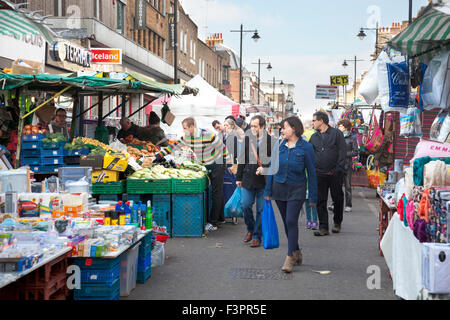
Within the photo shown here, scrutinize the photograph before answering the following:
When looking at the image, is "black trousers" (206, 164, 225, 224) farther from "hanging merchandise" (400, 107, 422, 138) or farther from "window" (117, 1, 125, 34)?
"window" (117, 1, 125, 34)

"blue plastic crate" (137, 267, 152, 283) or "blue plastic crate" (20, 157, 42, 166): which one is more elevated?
"blue plastic crate" (20, 157, 42, 166)

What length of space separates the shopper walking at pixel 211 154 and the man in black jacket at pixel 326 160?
1.72m

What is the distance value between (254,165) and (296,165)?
1.49 metres

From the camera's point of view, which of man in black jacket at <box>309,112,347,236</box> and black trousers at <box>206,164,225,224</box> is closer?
man in black jacket at <box>309,112,347,236</box>

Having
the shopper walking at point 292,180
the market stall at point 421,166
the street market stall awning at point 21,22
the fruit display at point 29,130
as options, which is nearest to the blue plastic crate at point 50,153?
the fruit display at point 29,130

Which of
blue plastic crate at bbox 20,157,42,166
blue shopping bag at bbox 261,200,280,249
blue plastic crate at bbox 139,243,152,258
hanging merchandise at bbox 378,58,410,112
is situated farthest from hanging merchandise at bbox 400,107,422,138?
blue plastic crate at bbox 20,157,42,166

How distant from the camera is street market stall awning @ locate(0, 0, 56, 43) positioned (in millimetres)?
5793

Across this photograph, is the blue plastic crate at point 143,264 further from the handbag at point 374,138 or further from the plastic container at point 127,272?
the handbag at point 374,138

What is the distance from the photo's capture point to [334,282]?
6727mm

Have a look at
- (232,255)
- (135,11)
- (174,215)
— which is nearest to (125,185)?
(174,215)

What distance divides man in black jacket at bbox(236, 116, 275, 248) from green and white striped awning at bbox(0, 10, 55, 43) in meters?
3.59

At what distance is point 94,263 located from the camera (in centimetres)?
562

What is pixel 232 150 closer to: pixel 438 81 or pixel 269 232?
pixel 269 232

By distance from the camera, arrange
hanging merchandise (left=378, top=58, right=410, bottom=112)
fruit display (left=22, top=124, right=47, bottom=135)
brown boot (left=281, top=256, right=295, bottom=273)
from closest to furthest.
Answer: brown boot (left=281, top=256, right=295, bottom=273), hanging merchandise (left=378, top=58, right=410, bottom=112), fruit display (left=22, top=124, right=47, bottom=135)
